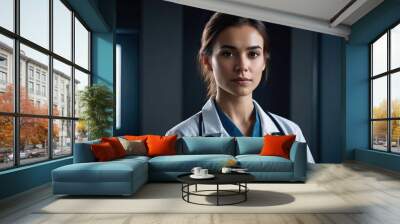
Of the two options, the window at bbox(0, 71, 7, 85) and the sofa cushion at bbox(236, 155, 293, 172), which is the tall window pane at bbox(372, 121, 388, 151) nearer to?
the sofa cushion at bbox(236, 155, 293, 172)

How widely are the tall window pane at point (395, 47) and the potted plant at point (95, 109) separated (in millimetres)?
6026

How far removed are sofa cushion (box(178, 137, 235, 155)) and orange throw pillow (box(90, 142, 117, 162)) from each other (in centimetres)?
152

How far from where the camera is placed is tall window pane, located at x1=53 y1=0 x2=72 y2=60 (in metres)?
6.45

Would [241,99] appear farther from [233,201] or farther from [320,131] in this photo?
[233,201]

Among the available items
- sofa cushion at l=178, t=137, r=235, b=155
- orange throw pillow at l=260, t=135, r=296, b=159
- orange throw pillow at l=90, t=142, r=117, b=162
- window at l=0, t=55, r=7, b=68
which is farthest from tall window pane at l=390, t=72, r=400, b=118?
window at l=0, t=55, r=7, b=68

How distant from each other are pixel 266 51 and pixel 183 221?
563 centimetres

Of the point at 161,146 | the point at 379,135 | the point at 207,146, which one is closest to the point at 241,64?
the point at 207,146

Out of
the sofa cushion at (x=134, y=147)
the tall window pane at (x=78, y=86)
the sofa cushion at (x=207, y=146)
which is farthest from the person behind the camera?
the tall window pane at (x=78, y=86)

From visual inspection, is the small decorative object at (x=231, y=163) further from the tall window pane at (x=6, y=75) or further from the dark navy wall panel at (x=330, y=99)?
the dark navy wall panel at (x=330, y=99)

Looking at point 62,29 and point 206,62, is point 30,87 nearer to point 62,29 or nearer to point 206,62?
point 62,29

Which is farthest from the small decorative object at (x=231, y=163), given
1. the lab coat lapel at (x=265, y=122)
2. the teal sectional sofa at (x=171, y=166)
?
the lab coat lapel at (x=265, y=122)

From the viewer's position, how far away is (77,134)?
7480mm

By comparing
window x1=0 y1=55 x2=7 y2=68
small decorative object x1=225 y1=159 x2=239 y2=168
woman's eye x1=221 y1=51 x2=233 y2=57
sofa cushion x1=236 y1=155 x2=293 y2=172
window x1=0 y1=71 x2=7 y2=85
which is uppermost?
woman's eye x1=221 y1=51 x2=233 y2=57

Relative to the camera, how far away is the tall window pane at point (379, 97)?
334 inches
